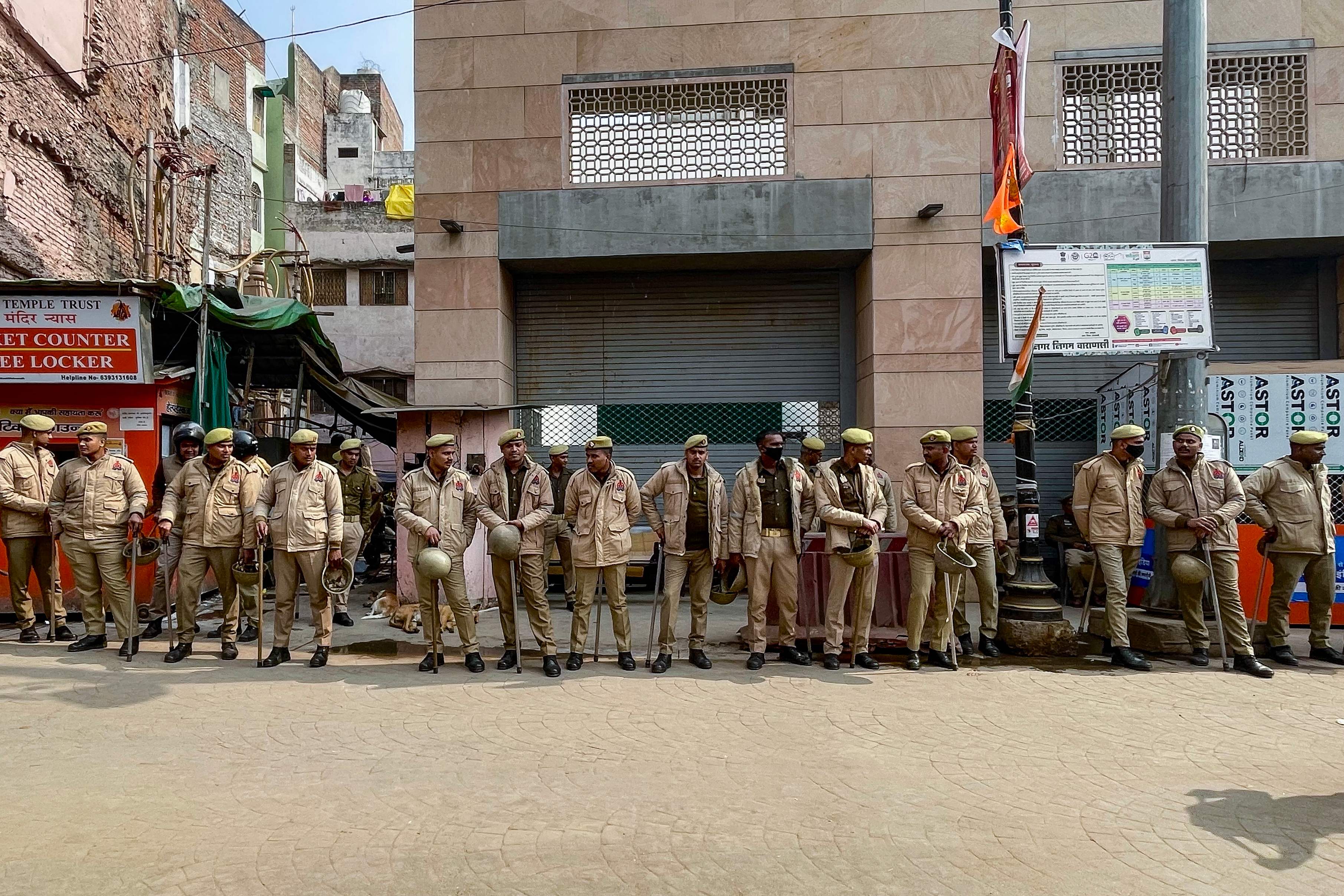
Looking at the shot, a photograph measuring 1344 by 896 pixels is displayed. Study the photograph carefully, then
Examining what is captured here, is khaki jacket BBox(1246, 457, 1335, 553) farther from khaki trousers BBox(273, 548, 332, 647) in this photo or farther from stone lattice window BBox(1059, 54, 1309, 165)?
khaki trousers BBox(273, 548, 332, 647)

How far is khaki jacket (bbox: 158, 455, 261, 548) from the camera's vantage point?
7.75m

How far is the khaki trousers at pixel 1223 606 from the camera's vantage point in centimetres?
720

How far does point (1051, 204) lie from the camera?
35.1 ft

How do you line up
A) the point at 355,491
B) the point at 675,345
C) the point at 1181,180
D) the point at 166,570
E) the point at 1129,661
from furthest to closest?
the point at 675,345 < the point at 355,491 < the point at 166,570 < the point at 1181,180 < the point at 1129,661

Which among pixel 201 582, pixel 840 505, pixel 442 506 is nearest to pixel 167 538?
pixel 201 582

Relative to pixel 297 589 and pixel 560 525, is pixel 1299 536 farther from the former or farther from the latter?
pixel 297 589

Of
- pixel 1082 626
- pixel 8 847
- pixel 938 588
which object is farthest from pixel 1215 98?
pixel 8 847

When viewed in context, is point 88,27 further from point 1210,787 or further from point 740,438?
point 1210,787

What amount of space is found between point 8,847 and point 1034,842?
4.47 metres

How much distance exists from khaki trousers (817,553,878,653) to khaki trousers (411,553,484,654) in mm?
2748

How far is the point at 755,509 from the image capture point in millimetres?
7398

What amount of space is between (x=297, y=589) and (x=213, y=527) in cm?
102

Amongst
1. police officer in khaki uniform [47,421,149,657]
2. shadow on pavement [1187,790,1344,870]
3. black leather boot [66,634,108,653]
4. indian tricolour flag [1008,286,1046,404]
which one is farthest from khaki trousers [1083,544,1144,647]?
black leather boot [66,634,108,653]

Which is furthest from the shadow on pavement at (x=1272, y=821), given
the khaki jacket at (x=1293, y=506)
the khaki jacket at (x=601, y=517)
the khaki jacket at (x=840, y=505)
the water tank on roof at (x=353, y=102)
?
the water tank on roof at (x=353, y=102)
